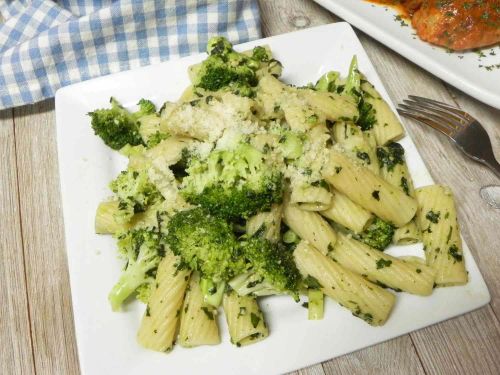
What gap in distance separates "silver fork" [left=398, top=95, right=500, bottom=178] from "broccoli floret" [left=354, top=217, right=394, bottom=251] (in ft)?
2.12

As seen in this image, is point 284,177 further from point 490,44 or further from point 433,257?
point 490,44

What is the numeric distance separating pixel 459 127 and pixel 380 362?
3.44ft

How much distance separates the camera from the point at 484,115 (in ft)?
7.73

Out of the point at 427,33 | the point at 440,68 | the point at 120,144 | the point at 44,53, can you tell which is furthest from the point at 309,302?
the point at 44,53

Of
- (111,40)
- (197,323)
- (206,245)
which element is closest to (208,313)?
(197,323)

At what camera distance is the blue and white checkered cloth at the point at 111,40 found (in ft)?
7.64

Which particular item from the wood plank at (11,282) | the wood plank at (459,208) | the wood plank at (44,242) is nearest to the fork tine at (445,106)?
the wood plank at (459,208)

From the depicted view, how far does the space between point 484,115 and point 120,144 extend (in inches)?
64.0

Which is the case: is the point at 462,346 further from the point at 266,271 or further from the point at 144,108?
the point at 144,108

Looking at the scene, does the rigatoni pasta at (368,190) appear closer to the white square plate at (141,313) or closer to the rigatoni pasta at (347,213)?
the rigatoni pasta at (347,213)

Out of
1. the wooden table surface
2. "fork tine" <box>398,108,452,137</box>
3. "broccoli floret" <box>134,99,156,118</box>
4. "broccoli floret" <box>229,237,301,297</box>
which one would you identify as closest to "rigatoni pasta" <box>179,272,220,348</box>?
"broccoli floret" <box>229,237,301,297</box>

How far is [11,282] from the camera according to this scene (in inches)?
78.7

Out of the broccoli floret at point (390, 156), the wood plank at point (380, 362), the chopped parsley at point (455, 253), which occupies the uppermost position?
the broccoli floret at point (390, 156)

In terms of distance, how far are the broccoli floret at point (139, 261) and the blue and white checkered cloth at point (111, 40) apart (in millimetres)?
1047
